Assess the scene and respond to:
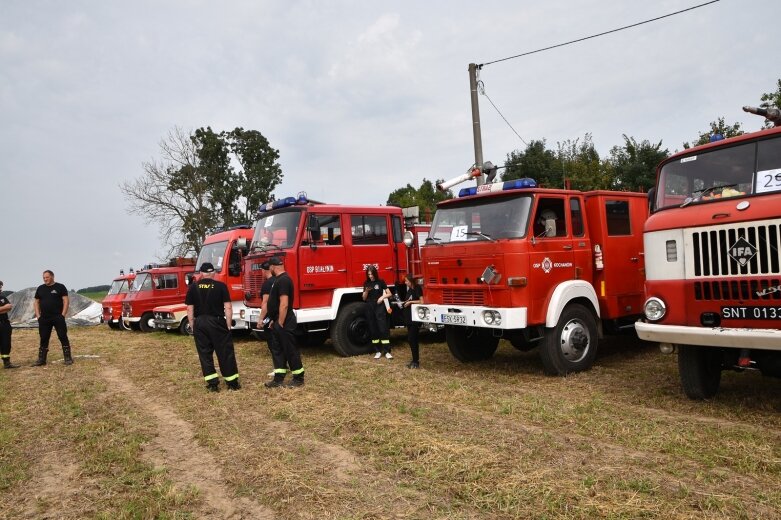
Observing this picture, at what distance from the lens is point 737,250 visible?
5.00 m

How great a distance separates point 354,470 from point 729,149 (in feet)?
15.6

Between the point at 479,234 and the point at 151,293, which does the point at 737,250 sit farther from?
→ the point at 151,293

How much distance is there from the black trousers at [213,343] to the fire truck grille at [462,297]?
9.84ft

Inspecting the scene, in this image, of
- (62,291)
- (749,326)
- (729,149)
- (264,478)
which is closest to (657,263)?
(749,326)

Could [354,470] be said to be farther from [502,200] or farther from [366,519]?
[502,200]

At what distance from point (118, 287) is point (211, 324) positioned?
48.2 ft

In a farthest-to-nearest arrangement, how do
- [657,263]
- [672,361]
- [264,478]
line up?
[672,361] → [657,263] → [264,478]

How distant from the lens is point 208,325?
24.4 ft

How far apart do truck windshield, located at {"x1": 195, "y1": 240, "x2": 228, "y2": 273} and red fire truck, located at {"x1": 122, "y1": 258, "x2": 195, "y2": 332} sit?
380 cm

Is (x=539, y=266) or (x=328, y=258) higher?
(x=328, y=258)

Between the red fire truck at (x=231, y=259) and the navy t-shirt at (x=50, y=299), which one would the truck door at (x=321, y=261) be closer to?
the red fire truck at (x=231, y=259)

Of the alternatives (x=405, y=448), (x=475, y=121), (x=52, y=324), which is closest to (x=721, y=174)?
(x=405, y=448)

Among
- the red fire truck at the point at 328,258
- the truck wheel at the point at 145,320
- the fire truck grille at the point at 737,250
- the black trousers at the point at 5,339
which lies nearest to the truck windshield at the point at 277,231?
the red fire truck at the point at 328,258

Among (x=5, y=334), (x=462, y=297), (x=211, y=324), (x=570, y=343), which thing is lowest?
(x=570, y=343)
